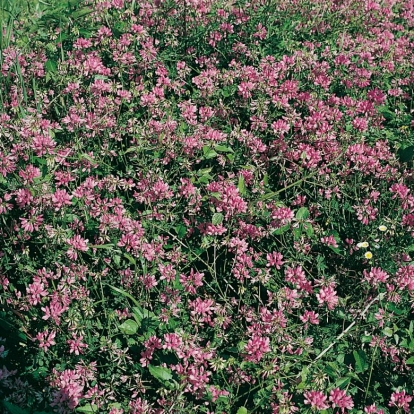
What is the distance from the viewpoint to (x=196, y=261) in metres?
3.16

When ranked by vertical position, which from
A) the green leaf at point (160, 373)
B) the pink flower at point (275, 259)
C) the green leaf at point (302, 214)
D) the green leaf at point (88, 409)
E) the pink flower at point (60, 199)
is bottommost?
the green leaf at point (88, 409)

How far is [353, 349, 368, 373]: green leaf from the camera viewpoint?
8.72ft

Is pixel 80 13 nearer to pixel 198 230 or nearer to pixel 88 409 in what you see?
Answer: pixel 198 230

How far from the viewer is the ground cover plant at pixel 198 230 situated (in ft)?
8.79

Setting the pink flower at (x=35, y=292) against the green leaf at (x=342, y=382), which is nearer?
the green leaf at (x=342, y=382)

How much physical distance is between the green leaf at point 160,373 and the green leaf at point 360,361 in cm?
72

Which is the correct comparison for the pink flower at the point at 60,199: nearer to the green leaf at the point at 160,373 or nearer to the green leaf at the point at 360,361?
the green leaf at the point at 160,373

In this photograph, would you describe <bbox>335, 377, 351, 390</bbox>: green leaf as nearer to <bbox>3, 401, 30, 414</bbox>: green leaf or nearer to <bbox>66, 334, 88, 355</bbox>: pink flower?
<bbox>66, 334, 88, 355</bbox>: pink flower

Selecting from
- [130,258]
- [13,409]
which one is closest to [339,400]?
[130,258]

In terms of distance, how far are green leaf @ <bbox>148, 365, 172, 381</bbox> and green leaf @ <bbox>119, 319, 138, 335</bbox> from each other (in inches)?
7.3

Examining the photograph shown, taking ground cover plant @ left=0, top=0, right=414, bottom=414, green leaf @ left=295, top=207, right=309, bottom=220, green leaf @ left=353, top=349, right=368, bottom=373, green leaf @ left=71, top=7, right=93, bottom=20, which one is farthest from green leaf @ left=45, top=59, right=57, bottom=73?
green leaf @ left=353, top=349, right=368, bottom=373

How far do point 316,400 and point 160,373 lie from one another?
1.92 feet

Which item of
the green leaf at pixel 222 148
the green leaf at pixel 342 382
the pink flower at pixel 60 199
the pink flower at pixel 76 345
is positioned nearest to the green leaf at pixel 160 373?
the pink flower at pixel 76 345

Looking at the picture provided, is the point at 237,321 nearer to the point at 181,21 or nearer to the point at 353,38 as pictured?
the point at 181,21
